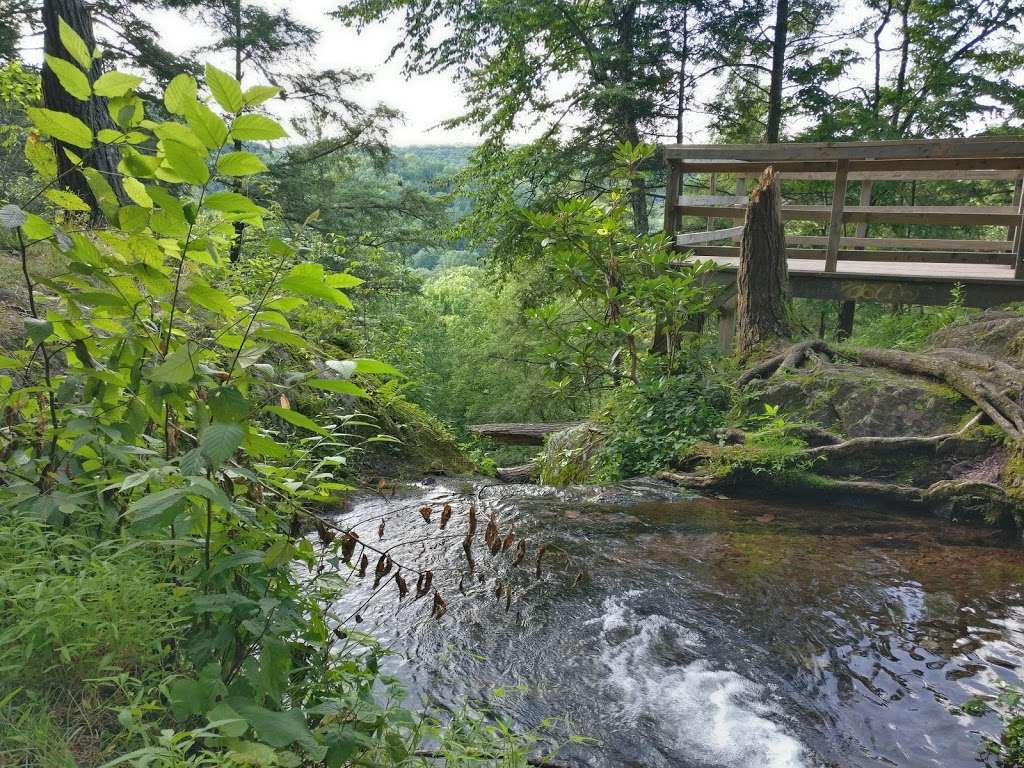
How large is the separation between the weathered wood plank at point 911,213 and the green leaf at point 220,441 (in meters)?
10.1

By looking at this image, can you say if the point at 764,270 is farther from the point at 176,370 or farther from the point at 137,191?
the point at 176,370

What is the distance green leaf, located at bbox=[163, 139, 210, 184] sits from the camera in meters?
1.56

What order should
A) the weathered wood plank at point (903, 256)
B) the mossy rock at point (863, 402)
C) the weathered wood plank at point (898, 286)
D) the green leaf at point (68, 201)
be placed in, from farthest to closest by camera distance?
1. the weathered wood plank at point (903, 256)
2. the weathered wood plank at point (898, 286)
3. the mossy rock at point (863, 402)
4. the green leaf at point (68, 201)

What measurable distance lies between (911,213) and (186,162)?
445 inches

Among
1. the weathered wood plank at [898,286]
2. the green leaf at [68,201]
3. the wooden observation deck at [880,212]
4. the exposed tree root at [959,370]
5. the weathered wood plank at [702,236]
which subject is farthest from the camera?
the weathered wood plank at [702,236]

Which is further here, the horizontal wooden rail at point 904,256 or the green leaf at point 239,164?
the horizontal wooden rail at point 904,256

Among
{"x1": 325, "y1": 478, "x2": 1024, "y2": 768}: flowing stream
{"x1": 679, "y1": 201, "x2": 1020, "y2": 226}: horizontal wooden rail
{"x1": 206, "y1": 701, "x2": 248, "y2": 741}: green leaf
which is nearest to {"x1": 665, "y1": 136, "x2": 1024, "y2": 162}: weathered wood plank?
{"x1": 679, "y1": 201, "x2": 1020, "y2": 226}: horizontal wooden rail

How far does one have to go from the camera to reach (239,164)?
5.60 ft

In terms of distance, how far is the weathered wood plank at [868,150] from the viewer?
8.40m

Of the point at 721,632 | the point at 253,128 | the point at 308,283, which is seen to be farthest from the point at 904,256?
the point at 253,128

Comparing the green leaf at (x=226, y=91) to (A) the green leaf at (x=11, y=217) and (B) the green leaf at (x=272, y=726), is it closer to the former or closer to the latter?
(A) the green leaf at (x=11, y=217)

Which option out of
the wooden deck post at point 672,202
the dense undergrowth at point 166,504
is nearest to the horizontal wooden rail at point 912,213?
the wooden deck post at point 672,202

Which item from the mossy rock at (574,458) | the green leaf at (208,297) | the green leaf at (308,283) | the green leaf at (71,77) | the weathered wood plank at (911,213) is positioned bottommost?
the mossy rock at (574,458)

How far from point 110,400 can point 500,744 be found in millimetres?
1892
